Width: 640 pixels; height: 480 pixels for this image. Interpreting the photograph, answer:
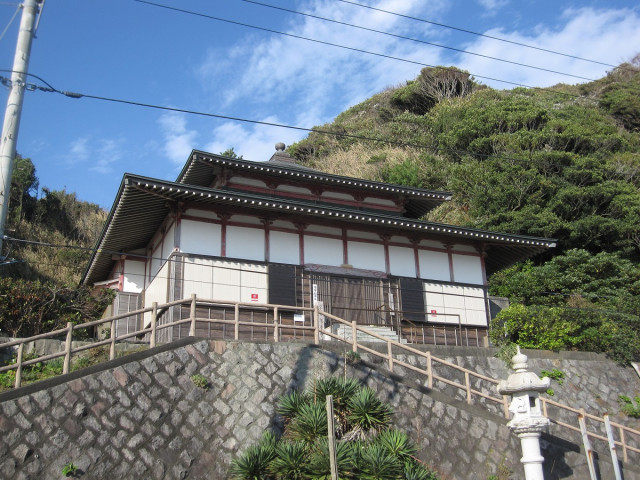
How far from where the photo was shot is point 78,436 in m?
11.5

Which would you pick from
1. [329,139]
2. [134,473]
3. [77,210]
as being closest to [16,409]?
[134,473]

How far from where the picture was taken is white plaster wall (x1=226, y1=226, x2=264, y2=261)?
60.5ft

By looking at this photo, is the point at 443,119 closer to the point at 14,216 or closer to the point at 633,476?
the point at 14,216

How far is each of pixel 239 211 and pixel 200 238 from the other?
1.41m

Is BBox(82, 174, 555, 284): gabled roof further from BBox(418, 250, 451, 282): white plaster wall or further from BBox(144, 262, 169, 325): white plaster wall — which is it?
BBox(144, 262, 169, 325): white plaster wall

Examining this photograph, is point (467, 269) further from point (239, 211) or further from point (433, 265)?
point (239, 211)

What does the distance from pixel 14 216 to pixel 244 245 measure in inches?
865

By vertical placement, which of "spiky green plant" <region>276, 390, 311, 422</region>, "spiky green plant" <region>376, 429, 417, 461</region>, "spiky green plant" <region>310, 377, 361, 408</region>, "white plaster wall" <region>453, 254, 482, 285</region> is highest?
"white plaster wall" <region>453, 254, 482, 285</region>

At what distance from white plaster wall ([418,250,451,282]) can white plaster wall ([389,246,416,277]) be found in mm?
319

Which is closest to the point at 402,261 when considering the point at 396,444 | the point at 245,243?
the point at 245,243

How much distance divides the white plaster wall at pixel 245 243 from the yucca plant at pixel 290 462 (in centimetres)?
778

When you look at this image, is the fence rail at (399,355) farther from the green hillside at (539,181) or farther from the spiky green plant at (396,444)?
the green hillside at (539,181)

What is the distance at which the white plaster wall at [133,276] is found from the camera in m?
22.7

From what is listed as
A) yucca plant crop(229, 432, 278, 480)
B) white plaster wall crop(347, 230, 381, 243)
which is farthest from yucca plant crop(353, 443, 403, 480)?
white plaster wall crop(347, 230, 381, 243)
